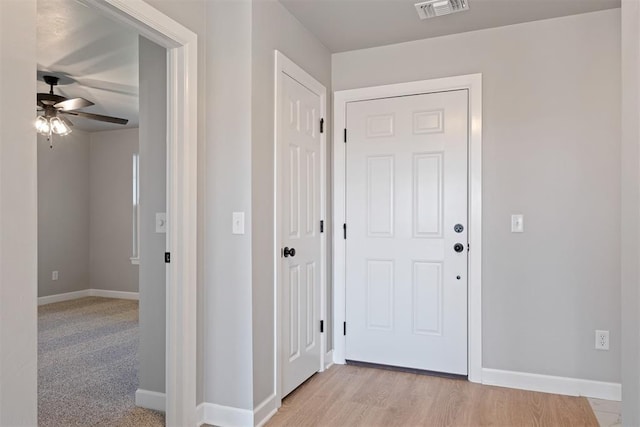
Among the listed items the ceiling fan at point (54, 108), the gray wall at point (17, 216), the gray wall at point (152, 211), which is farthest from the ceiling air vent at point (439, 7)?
the ceiling fan at point (54, 108)

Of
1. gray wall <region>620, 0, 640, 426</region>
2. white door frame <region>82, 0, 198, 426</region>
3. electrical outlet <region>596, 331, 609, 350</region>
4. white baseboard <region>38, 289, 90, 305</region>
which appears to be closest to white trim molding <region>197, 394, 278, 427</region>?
white door frame <region>82, 0, 198, 426</region>

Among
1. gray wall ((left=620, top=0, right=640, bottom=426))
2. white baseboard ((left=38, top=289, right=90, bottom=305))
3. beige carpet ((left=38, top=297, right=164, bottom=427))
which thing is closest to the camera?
gray wall ((left=620, top=0, right=640, bottom=426))

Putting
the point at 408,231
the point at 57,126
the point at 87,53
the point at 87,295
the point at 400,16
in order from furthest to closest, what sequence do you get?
the point at 87,295 < the point at 57,126 < the point at 87,53 < the point at 408,231 < the point at 400,16

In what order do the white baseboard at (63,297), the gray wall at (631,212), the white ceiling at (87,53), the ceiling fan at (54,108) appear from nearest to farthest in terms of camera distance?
the gray wall at (631,212) < the white ceiling at (87,53) < the ceiling fan at (54,108) < the white baseboard at (63,297)

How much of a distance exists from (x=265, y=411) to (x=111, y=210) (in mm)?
4820

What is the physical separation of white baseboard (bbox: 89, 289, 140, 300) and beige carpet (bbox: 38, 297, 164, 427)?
2.32 feet

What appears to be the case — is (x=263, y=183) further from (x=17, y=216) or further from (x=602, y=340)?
(x=602, y=340)

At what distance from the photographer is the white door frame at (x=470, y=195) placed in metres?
2.96

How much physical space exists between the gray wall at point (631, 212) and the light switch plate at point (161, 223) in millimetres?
2215

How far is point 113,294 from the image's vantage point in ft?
20.4

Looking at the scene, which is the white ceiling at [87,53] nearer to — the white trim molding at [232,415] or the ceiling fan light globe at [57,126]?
the ceiling fan light globe at [57,126]

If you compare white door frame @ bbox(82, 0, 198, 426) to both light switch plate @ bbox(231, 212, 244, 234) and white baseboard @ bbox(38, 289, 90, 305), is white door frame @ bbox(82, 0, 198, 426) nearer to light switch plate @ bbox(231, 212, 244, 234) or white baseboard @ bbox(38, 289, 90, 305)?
light switch plate @ bbox(231, 212, 244, 234)

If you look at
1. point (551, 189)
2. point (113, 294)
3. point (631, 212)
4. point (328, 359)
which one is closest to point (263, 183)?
point (328, 359)

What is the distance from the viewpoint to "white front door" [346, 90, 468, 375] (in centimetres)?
303
